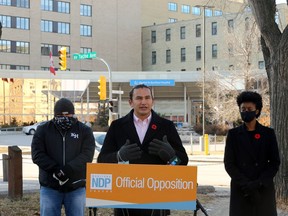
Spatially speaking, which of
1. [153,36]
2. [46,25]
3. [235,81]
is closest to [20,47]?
[46,25]

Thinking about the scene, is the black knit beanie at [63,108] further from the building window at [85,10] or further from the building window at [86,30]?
the building window at [85,10]

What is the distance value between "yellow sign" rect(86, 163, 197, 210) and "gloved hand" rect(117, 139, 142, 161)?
2.6 inches

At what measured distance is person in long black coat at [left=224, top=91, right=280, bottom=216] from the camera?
14.9ft

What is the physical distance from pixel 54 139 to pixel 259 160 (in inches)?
82.5

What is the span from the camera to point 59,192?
5.02 meters

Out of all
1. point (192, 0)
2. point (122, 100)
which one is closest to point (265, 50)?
point (122, 100)

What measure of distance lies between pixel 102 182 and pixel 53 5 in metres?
76.1

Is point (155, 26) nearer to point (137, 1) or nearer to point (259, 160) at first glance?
point (137, 1)

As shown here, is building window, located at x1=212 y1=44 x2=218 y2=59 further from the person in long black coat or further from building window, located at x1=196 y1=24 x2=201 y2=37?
the person in long black coat

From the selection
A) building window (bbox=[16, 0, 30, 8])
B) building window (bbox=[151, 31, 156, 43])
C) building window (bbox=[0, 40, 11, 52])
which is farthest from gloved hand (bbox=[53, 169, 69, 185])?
building window (bbox=[151, 31, 156, 43])

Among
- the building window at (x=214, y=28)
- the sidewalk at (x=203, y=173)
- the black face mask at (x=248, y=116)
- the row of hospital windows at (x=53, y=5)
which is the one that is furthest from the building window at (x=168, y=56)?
the black face mask at (x=248, y=116)

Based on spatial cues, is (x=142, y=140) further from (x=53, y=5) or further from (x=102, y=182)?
(x=53, y=5)

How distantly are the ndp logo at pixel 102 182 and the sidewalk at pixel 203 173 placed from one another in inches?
228

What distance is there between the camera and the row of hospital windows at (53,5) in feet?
240
